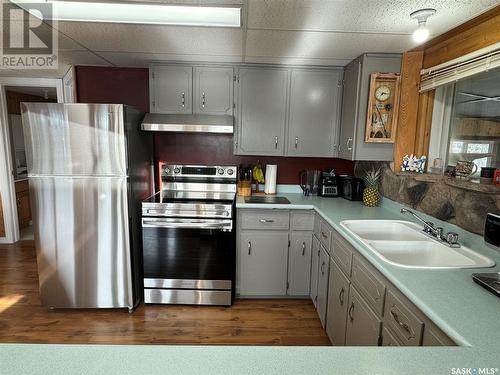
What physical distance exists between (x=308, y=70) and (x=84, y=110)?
6.67ft

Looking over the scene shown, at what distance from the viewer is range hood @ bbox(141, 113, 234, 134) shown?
8.72 feet

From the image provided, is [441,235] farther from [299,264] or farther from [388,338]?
[299,264]

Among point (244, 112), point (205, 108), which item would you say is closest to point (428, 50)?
point (244, 112)

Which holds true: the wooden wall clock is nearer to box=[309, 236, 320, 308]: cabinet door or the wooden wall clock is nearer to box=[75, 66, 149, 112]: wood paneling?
box=[309, 236, 320, 308]: cabinet door

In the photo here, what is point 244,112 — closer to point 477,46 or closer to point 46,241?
point 477,46

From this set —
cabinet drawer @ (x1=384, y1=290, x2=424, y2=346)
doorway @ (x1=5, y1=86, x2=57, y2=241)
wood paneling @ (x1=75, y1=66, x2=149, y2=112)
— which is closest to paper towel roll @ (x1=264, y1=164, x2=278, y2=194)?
wood paneling @ (x1=75, y1=66, x2=149, y2=112)

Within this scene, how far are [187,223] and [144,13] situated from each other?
5.18 feet

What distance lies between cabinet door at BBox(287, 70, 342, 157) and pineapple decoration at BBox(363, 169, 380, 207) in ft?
1.45

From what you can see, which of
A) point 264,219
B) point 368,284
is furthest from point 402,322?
point 264,219

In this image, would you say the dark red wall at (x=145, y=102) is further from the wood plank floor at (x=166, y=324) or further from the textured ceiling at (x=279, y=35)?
the wood plank floor at (x=166, y=324)

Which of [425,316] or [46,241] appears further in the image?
[46,241]

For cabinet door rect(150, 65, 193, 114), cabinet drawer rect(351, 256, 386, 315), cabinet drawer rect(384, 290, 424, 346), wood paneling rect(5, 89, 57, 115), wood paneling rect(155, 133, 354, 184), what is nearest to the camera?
cabinet drawer rect(384, 290, 424, 346)

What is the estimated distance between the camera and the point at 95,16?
1.82 m

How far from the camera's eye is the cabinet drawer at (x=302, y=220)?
2.68 m
